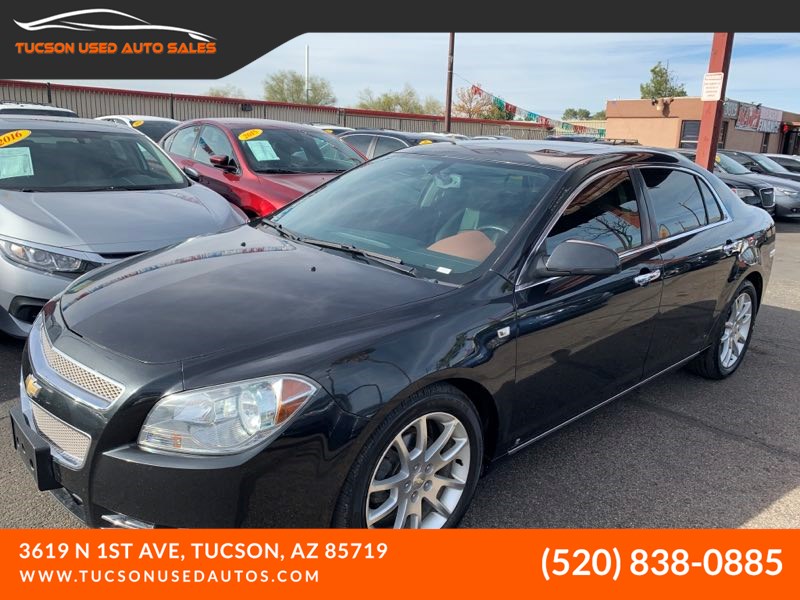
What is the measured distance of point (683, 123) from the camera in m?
32.9

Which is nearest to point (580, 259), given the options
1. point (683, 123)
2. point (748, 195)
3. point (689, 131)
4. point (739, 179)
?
point (748, 195)

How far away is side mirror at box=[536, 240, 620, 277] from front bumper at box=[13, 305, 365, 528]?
1.19m

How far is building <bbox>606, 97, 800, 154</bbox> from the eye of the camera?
32625 millimetres

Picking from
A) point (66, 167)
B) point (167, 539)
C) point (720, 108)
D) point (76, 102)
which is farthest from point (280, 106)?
point (167, 539)

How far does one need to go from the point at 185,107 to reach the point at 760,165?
71.9 feet

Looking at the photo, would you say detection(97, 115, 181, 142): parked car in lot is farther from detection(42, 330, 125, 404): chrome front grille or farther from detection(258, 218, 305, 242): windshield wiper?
detection(42, 330, 125, 404): chrome front grille

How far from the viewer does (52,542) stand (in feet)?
8.18

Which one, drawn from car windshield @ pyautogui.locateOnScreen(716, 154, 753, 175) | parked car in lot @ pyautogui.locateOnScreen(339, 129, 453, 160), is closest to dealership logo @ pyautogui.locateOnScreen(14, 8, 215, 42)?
parked car in lot @ pyautogui.locateOnScreen(339, 129, 453, 160)

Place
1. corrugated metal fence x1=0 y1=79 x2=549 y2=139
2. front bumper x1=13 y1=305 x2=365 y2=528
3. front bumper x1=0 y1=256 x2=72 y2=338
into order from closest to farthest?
1. front bumper x1=13 y1=305 x2=365 y2=528
2. front bumper x1=0 y1=256 x2=72 y2=338
3. corrugated metal fence x1=0 y1=79 x2=549 y2=139

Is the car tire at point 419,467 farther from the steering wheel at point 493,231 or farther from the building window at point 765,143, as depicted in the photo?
the building window at point 765,143

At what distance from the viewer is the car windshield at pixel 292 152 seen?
270 inches

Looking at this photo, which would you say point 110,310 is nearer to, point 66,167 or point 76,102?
point 66,167

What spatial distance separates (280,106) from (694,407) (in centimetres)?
2770

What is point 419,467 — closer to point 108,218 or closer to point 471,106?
point 108,218
